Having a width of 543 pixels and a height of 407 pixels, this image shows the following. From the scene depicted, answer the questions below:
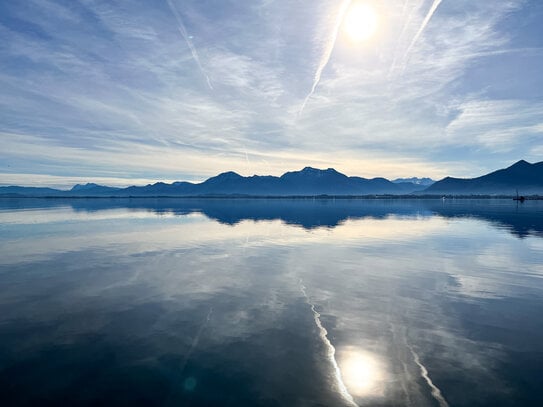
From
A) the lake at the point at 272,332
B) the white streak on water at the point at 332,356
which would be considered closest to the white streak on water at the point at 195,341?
the lake at the point at 272,332

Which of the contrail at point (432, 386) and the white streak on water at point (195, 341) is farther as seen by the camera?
the white streak on water at point (195, 341)

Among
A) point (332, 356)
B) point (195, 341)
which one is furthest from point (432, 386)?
point (195, 341)

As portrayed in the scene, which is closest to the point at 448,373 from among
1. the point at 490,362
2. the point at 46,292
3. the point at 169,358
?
the point at 490,362

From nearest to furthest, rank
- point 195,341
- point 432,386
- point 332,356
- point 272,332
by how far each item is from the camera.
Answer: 1. point 432,386
2. point 332,356
3. point 195,341
4. point 272,332

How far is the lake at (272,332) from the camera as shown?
31.8ft

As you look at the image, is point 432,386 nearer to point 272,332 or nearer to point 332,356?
point 332,356

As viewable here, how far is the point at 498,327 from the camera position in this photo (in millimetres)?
14180

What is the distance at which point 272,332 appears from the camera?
1376cm

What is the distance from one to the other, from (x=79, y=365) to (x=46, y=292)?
10.6 meters

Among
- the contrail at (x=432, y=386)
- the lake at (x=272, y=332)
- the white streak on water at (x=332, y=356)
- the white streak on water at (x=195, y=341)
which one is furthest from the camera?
the white streak on water at (x=195, y=341)

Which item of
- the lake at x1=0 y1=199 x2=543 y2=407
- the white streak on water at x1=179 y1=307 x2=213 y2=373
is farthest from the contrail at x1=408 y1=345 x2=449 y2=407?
the white streak on water at x1=179 y1=307 x2=213 y2=373

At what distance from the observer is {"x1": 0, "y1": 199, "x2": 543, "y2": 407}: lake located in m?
9.70

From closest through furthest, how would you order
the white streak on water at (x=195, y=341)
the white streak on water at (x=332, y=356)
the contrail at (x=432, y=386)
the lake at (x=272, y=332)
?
the contrail at (x=432, y=386), the white streak on water at (x=332, y=356), the lake at (x=272, y=332), the white streak on water at (x=195, y=341)

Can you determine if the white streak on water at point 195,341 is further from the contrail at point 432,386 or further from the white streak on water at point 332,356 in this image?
the contrail at point 432,386
